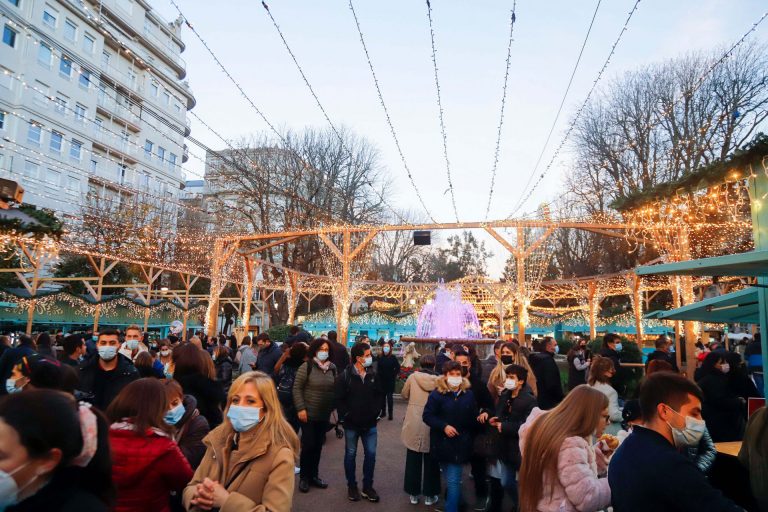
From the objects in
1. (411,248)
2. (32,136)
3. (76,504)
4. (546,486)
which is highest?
(32,136)

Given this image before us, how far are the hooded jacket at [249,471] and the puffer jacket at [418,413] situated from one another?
10.4 ft

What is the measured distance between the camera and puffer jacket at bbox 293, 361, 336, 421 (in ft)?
19.6

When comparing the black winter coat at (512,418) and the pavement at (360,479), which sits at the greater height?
the black winter coat at (512,418)

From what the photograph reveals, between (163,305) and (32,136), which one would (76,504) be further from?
(32,136)

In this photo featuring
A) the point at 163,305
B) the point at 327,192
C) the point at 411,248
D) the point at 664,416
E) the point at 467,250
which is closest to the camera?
the point at 664,416

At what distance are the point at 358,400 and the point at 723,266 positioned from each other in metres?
4.19

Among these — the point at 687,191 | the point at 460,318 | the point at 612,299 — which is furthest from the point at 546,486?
the point at 612,299

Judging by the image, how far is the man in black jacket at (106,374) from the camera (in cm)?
470

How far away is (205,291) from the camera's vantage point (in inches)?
1394

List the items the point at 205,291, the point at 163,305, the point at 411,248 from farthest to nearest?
1. the point at 411,248
2. the point at 205,291
3. the point at 163,305

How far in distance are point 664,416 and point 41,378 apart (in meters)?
4.25

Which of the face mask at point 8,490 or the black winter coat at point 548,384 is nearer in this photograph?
the face mask at point 8,490

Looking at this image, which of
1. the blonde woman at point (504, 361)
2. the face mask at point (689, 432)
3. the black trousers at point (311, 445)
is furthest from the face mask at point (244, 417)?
the blonde woman at point (504, 361)

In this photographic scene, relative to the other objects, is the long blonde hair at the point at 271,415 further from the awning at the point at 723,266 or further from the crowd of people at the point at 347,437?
the awning at the point at 723,266
